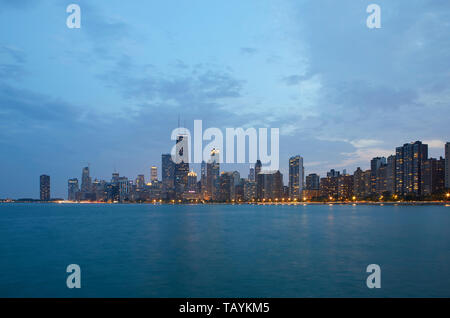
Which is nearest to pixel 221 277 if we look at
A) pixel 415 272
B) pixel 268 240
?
pixel 415 272

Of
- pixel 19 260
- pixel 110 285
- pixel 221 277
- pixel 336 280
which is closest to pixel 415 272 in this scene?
pixel 336 280

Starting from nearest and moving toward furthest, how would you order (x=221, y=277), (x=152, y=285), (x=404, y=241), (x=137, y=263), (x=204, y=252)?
(x=152, y=285)
(x=221, y=277)
(x=137, y=263)
(x=204, y=252)
(x=404, y=241)

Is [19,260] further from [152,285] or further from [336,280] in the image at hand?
[336,280]

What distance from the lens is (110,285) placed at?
1093 inches

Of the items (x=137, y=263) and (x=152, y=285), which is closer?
(x=152, y=285)

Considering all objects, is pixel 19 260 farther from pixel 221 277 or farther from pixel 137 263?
pixel 221 277
